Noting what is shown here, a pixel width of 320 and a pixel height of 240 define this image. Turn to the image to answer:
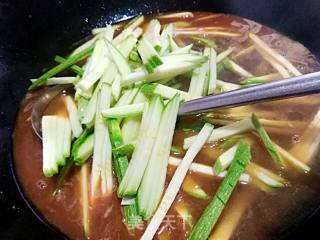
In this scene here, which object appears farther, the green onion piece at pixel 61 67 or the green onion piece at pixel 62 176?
the green onion piece at pixel 61 67

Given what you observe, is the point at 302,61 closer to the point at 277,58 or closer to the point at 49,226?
the point at 277,58

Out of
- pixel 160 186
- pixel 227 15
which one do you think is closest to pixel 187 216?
pixel 160 186

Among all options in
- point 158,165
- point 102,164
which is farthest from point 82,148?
point 158,165

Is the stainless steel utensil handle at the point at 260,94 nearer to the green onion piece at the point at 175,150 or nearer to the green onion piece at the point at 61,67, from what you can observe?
the green onion piece at the point at 175,150

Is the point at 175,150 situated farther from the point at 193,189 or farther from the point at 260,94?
the point at 260,94

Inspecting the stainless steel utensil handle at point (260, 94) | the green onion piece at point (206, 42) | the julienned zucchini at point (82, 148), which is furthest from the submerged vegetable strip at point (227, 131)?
the green onion piece at point (206, 42)
